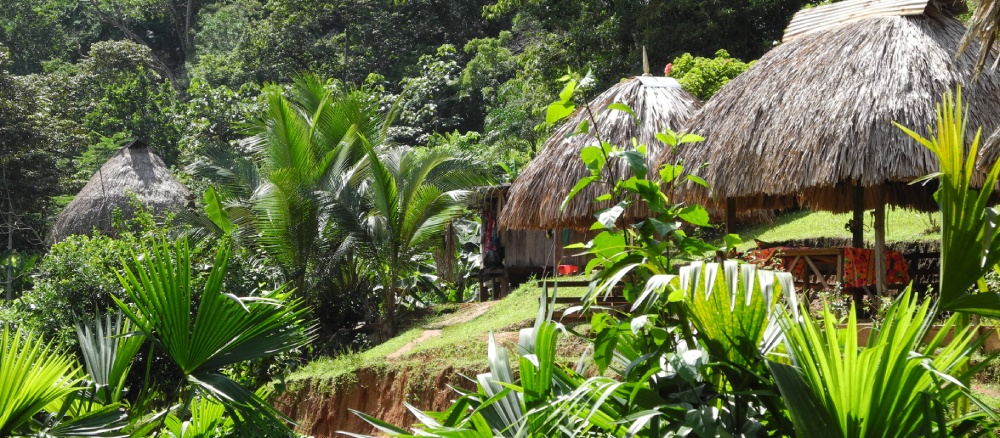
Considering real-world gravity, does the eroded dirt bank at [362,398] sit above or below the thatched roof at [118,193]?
below

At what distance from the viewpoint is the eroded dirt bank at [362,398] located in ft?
27.9

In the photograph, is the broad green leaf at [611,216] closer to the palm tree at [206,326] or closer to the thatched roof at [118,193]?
the palm tree at [206,326]

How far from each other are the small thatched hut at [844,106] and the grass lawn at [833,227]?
11.5 feet

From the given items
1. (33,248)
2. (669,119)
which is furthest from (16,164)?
(669,119)

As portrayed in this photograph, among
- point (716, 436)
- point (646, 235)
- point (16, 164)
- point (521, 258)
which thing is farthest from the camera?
point (16, 164)

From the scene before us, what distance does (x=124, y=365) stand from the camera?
4.32m

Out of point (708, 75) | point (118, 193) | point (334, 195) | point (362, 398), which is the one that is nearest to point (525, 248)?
point (334, 195)

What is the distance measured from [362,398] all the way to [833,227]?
7.93 meters

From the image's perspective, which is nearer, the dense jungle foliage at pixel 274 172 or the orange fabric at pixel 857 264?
the dense jungle foliage at pixel 274 172

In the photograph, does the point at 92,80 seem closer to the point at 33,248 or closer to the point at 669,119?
the point at 33,248

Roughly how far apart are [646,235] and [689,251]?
0.46ft

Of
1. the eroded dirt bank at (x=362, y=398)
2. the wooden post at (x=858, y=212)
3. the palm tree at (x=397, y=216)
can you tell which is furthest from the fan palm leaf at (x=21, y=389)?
the palm tree at (x=397, y=216)

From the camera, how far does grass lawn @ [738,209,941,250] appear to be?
12.8m

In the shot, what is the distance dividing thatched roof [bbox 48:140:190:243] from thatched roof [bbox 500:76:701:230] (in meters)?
10.8
